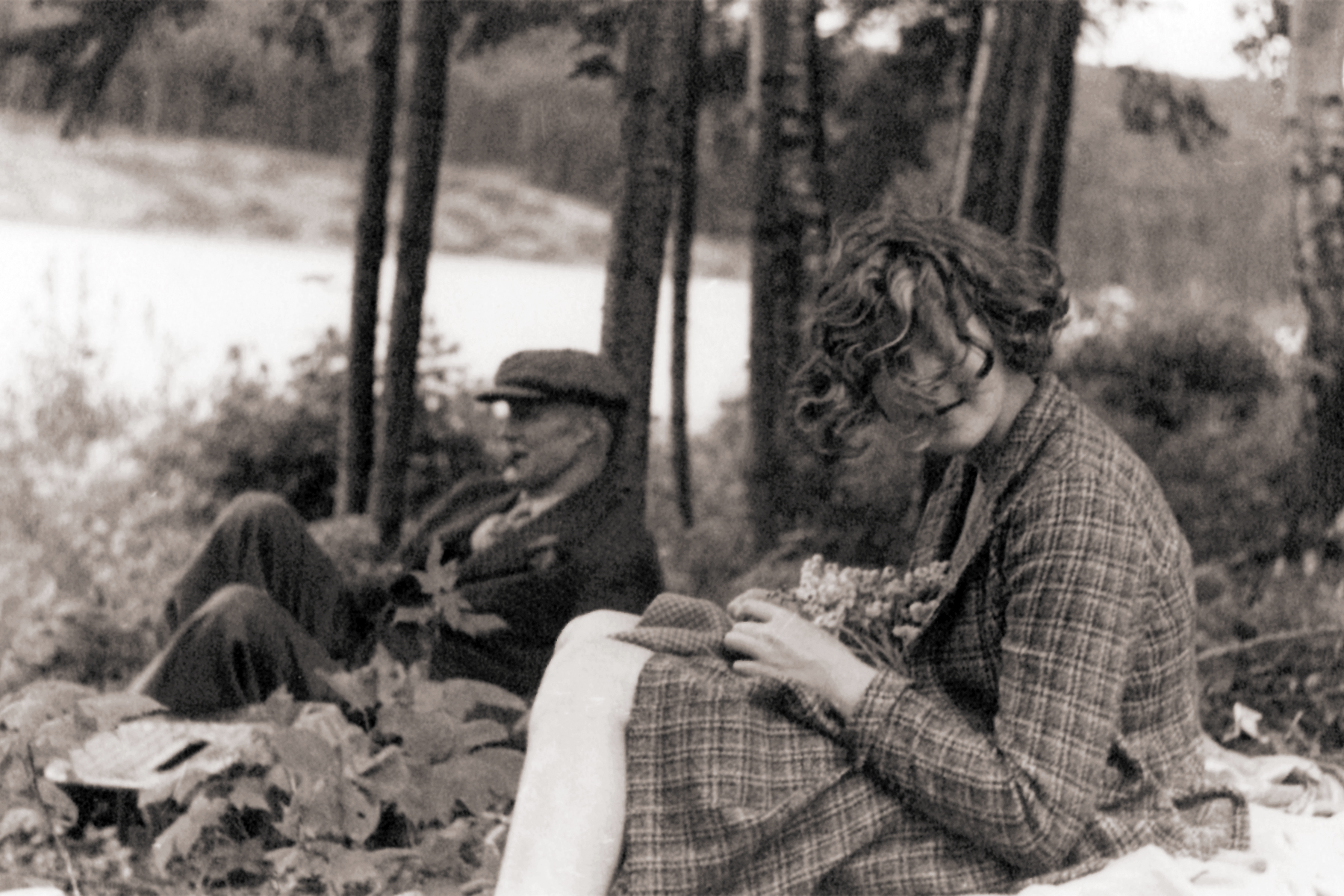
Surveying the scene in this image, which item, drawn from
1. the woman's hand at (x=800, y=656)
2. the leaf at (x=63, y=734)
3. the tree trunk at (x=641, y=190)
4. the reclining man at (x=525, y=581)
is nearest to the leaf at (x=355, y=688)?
the reclining man at (x=525, y=581)

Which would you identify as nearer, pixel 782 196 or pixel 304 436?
pixel 782 196

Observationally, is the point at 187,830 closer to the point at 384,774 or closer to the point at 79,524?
the point at 384,774

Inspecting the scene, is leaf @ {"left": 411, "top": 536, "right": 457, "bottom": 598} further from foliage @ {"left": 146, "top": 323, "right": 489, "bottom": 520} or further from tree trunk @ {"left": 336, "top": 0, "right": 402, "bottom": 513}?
foliage @ {"left": 146, "top": 323, "right": 489, "bottom": 520}

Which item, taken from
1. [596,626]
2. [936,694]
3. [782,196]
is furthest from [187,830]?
[782,196]

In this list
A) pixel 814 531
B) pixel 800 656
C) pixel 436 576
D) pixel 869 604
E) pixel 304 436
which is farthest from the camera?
pixel 304 436

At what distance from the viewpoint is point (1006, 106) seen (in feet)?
18.2

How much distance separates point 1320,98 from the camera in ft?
16.9

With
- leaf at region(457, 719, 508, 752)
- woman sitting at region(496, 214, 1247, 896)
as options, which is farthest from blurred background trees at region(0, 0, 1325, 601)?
leaf at region(457, 719, 508, 752)

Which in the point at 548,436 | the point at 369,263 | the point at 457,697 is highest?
the point at 369,263

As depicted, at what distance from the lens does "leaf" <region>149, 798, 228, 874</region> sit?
3.07m

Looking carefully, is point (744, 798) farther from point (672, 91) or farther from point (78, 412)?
point (78, 412)

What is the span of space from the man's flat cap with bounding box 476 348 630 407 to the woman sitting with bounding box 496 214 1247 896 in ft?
4.44

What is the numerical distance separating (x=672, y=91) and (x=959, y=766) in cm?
268

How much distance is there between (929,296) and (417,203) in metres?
3.53
